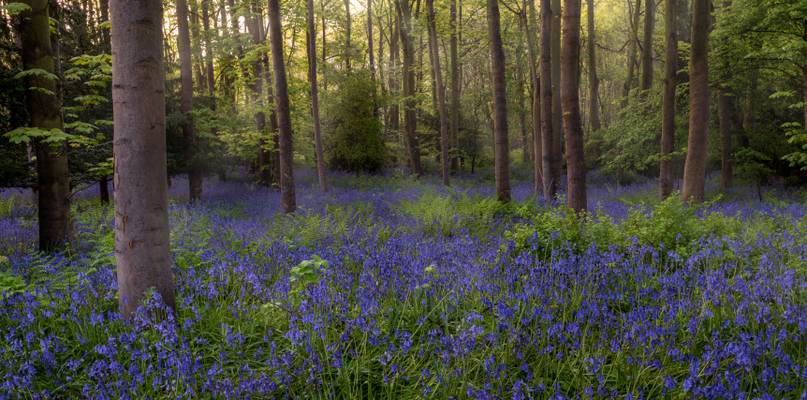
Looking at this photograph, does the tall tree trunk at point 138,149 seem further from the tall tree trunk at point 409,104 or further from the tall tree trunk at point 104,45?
the tall tree trunk at point 409,104

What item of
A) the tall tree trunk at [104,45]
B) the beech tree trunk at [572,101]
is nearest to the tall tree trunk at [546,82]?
the beech tree trunk at [572,101]

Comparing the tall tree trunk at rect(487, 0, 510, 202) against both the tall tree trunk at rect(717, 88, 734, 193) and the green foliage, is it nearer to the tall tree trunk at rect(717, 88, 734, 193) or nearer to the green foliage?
the tall tree trunk at rect(717, 88, 734, 193)

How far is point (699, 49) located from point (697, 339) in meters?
8.83

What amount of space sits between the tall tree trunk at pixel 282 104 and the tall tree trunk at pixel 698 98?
28.6 ft

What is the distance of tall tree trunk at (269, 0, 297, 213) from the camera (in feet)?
32.6

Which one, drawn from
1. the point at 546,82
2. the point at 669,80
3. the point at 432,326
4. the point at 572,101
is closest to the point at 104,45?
the point at 546,82

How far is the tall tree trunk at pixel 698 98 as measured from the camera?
984 centimetres

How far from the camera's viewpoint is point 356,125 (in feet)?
75.0

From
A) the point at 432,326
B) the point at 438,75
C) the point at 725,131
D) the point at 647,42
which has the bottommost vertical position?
the point at 432,326

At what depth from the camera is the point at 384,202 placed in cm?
1354

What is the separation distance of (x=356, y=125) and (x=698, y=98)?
1558 centimetres

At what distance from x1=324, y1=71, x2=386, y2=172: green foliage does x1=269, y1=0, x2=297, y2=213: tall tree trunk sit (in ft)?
40.5

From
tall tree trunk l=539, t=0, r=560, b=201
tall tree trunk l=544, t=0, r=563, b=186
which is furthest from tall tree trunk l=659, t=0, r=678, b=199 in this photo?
tall tree trunk l=539, t=0, r=560, b=201

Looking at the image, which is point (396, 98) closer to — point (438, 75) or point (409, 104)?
point (409, 104)
